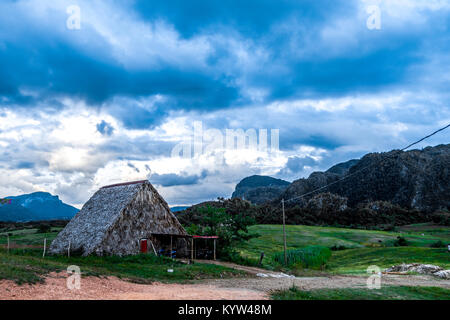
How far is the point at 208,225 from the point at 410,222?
8162 cm

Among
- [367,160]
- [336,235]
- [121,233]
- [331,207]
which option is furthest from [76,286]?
[367,160]

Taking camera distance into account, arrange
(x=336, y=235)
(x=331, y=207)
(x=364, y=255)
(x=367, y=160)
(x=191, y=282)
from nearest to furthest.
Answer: (x=191, y=282) < (x=364, y=255) < (x=336, y=235) < (x=331, y=207) < (x=367, y=160)

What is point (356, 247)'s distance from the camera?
53.3m

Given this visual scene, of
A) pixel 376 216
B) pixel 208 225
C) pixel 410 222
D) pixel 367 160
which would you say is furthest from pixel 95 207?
pixel 367 160

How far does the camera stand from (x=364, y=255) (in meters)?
40.8

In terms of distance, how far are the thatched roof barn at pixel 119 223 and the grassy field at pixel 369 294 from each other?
1474 centimetres

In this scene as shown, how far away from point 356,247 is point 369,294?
40.4 m

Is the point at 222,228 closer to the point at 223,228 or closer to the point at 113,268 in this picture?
the point at 223,228

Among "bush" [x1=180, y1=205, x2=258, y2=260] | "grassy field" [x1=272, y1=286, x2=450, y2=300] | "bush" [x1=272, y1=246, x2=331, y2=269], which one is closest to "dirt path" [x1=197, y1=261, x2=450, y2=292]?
"grassy field" [x1=272, y1=286, x2=450, y2=300]

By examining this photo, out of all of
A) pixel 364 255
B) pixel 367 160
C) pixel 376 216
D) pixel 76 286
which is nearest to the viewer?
pixel 76 286

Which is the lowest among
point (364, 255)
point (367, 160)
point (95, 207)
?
point (364, 255)
